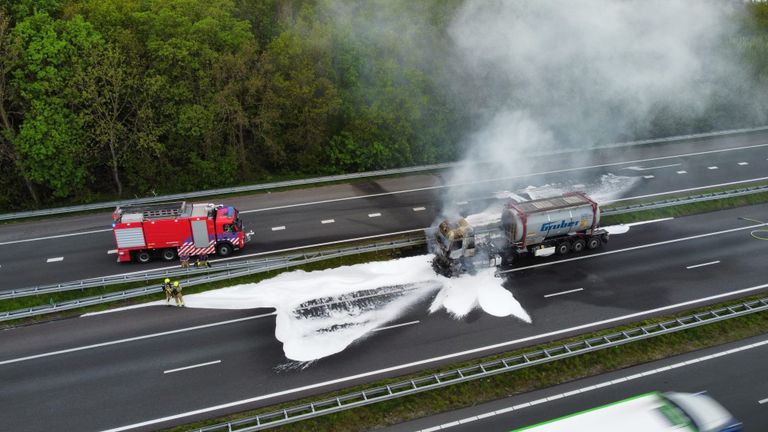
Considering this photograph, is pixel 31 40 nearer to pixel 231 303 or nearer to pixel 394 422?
Answer: pixel 231 303

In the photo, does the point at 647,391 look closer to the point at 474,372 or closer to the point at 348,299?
the point at 474,372

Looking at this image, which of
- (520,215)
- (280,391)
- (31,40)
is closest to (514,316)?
(520,215)

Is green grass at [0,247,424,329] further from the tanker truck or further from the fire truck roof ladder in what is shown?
the tanker truck

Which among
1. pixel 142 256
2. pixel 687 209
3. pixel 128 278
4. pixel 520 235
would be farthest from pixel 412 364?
pixel 687 209

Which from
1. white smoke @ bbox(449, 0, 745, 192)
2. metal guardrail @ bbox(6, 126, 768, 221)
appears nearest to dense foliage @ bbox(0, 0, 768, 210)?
metal guardrail @ bbox(6, 126, 768, 221)

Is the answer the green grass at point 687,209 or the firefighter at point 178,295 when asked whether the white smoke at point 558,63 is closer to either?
the green grass at point 687,209
